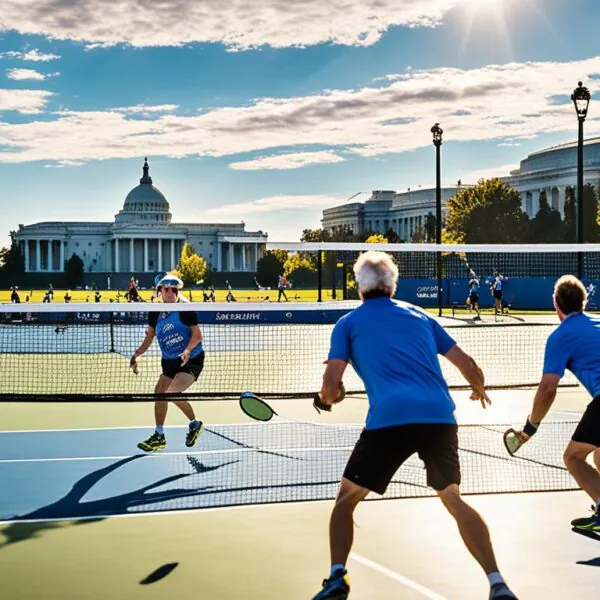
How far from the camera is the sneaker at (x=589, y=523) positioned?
8.32m

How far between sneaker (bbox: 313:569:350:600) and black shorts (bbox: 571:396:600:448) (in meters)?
2.72

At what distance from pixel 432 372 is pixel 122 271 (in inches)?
7448

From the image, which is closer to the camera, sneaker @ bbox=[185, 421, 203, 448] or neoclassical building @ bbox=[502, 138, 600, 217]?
sneaker @ bbox=[185, 421, 203, 448]

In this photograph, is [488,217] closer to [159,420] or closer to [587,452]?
[159,420]

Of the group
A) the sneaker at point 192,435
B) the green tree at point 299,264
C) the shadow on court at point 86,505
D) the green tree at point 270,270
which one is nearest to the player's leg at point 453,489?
the shadow on court at point 86,505

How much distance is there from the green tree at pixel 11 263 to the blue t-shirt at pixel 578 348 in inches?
6843

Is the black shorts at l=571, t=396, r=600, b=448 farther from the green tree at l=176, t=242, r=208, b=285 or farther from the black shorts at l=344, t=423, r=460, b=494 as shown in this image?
the green tree at l=176, t=242, r=208, b=285

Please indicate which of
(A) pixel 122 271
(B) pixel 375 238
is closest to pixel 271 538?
(B) pixel 375 238

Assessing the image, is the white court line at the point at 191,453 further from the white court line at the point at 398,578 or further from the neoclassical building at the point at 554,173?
the neoclassical building at the point at 554,173

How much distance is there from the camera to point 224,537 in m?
8.45

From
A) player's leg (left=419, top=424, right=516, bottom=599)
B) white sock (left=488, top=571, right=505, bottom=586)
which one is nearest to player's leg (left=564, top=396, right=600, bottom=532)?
player's leg (left=419, top=424, right=516, bottom=599)

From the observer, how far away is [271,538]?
8.38m

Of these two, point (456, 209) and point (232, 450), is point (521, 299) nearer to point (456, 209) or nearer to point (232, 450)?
point (232, 450)

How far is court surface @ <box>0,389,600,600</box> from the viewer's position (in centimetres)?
708
